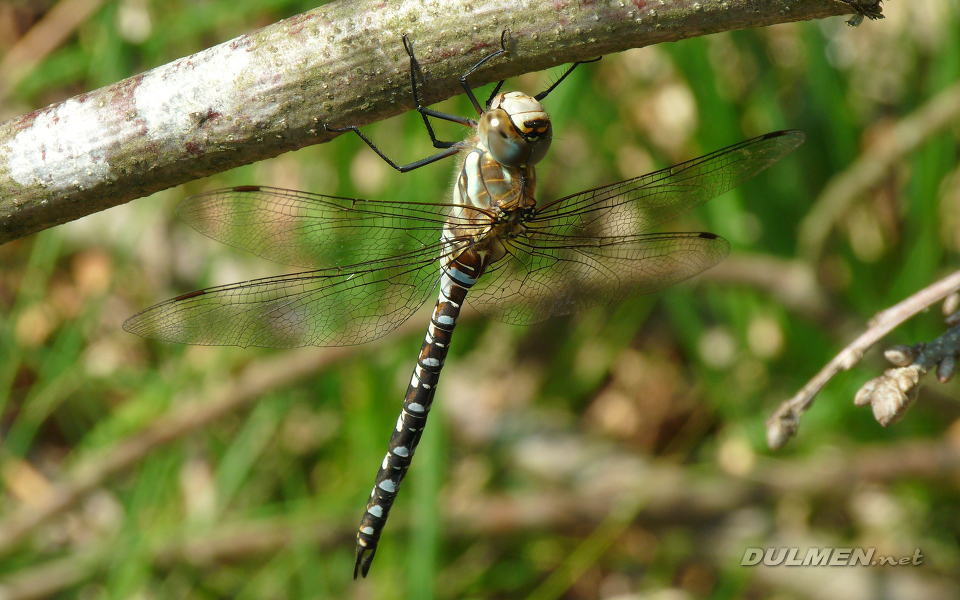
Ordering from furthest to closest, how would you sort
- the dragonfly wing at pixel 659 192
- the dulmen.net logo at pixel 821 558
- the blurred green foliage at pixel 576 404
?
the blurred green foliage at pixel 576 404, the dulmen.net logo at pixel 821 558, the dragonfly wing at pixel 659 192

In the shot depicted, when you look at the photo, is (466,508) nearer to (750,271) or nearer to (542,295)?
(542,295)

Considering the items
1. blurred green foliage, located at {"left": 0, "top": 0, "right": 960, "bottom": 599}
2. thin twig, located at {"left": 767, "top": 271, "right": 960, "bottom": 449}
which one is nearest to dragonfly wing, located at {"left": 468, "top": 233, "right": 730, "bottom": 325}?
blurred green foliage, located at {"left": 0, "top": 0, "right": 960, "bottom": 599}

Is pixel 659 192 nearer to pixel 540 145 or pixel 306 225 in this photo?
pixel 540 145

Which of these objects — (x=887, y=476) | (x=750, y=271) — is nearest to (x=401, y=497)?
(x=750, y=271)

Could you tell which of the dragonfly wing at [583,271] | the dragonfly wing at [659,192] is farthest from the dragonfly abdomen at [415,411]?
the dragonfly wing at [659,192]

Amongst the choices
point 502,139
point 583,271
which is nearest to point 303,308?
point 502,139

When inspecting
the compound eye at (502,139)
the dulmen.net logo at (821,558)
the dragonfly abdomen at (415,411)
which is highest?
the compound eye at (502,139)

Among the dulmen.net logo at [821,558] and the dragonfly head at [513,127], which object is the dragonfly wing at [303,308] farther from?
the dulmen.net logo at [821,558]
